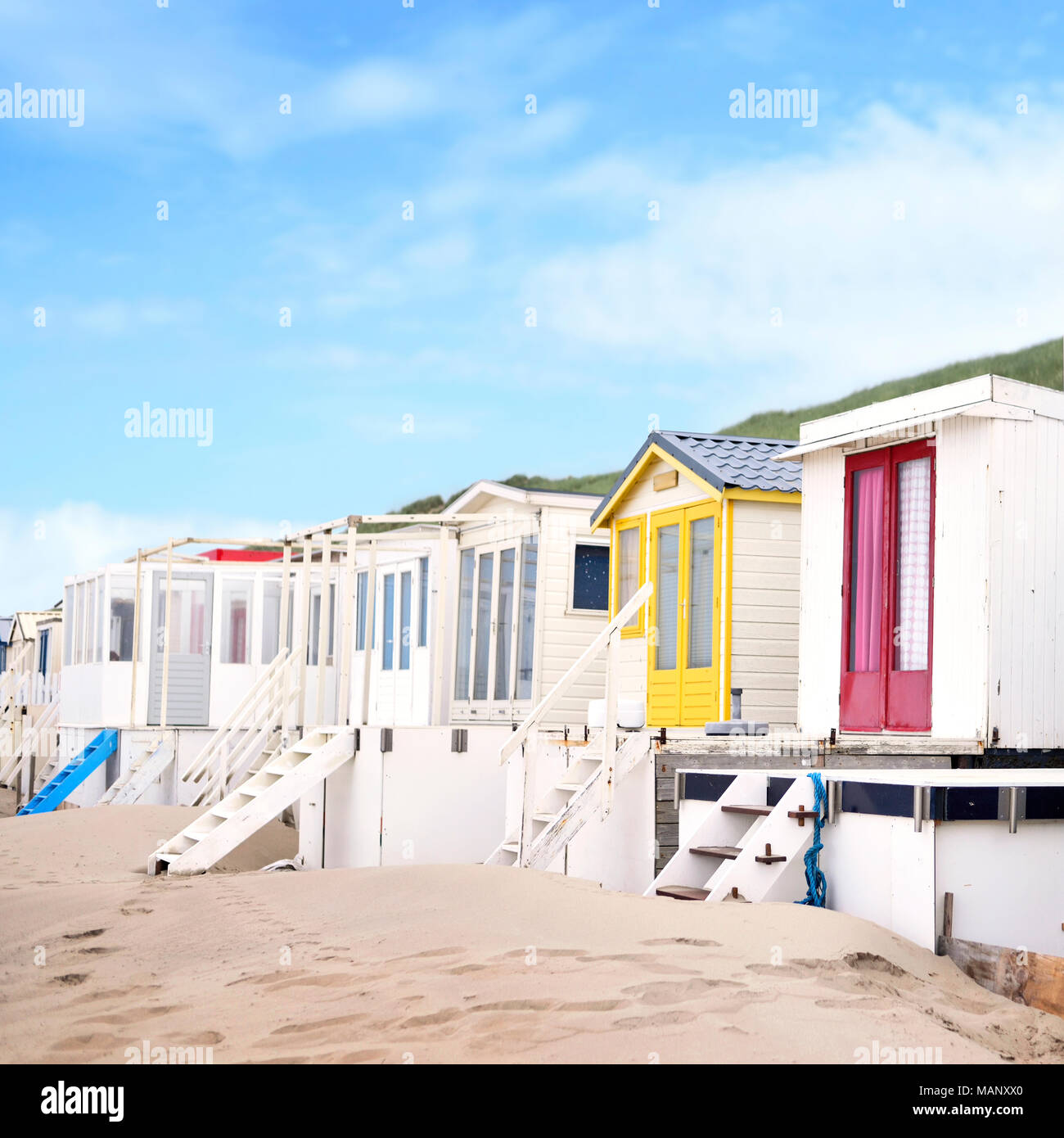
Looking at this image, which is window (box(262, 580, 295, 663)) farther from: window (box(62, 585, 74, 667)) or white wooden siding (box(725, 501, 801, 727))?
white wooden siding (box(725, 501, 801, 727))

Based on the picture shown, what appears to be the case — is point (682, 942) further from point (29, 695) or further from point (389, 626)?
point (29, 695)

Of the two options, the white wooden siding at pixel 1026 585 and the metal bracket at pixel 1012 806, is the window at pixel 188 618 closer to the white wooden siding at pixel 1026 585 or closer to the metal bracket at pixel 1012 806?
the white wooden siding at pixel 1026 585

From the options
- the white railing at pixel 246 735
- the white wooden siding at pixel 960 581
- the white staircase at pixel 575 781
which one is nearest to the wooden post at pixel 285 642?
the white railing at pixel 246 735

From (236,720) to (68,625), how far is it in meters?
9.30

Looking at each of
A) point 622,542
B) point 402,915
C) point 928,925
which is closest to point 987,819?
point 928,925

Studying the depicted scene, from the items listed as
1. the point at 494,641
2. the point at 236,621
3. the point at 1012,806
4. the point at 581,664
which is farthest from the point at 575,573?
the point at 1012,806

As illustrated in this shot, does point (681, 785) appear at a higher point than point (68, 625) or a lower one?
lower

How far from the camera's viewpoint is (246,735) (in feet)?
45.2

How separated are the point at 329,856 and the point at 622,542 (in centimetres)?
433

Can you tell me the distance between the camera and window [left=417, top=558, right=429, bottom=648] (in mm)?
16438

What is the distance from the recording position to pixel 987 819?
5789 millimetres

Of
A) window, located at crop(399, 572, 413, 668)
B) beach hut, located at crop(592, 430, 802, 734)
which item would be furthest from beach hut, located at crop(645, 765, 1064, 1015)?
window, located at crop(399, 572, 413, 668)

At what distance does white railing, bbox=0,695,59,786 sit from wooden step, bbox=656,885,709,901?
60.0 ft
